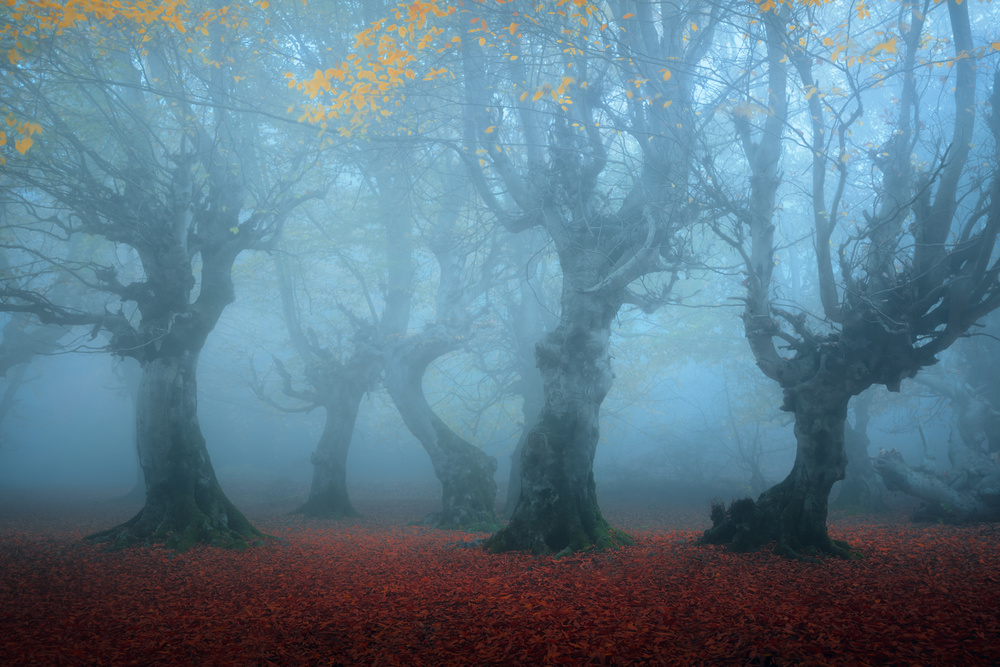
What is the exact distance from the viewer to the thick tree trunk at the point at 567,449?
24.9ft

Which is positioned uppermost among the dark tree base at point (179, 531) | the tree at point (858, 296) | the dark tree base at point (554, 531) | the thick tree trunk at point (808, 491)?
the tree at point (858, 296)

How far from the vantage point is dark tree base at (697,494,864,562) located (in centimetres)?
686

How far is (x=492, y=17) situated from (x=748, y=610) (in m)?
9.39

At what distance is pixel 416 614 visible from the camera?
4.50m

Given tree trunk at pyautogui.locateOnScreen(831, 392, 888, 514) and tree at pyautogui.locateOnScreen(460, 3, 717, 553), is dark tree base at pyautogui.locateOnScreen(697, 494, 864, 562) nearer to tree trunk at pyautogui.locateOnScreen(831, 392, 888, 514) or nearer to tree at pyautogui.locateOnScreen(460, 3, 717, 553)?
tree at pyautogui.locateOnScreen(460, 3, 717, 553)

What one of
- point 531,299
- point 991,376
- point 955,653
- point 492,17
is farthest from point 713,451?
point 955,653

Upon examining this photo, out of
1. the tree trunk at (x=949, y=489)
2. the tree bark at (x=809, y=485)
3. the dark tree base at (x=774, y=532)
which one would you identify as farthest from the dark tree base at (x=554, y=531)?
the tree trunk at (x=949, y=489)

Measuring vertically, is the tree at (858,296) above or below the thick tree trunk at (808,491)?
above

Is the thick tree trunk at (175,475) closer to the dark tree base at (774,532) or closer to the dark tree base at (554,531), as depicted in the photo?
the dark tree base at (554,531)

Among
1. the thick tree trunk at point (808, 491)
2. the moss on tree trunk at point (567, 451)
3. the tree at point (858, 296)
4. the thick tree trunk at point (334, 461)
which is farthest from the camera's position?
the thick tree trunk at point (334, 461)

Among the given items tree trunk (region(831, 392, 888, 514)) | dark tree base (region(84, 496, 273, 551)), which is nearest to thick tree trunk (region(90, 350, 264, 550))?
dark tree base (region(84, 496, 273, 551))

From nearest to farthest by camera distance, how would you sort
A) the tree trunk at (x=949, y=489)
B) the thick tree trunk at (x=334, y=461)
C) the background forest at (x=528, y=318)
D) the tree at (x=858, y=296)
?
Result: the background forest at (x=528, y=318)
the tree at (x=858, y=296)
the tree trunk at (x=949, y=489)
the thick tree trunk at (x=334, y=461)

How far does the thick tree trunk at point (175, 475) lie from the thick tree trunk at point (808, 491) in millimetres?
8076

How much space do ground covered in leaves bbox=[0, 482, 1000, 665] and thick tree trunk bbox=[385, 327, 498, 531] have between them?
479 cm
